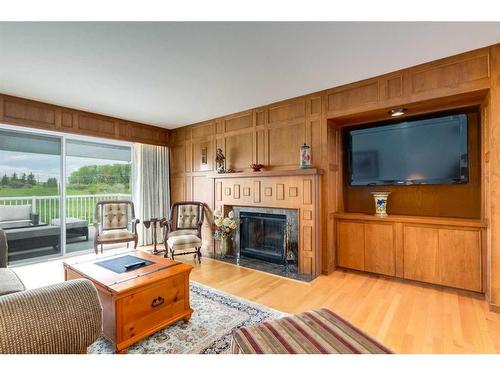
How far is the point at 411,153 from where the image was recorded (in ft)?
10.1

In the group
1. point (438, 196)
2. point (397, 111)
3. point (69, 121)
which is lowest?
point (438, 196)

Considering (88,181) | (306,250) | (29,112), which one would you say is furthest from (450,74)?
(88,181)

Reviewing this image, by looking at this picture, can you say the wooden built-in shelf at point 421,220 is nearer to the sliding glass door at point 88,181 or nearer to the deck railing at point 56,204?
the sliding glass door at point 88,181

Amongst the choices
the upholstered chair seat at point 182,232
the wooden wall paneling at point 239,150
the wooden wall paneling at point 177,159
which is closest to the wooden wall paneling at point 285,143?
the wooden wall paneling at point 239,150

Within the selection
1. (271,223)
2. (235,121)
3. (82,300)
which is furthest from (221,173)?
(82,300)

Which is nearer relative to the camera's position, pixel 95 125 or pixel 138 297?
pixel 138 297

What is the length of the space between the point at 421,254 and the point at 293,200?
1615mm

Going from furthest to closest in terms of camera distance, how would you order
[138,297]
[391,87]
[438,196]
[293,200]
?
[293,200], [438,196], [391,87], [138,297]

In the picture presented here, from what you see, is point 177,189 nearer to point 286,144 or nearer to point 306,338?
point 286,144

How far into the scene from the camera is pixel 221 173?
14.0ft

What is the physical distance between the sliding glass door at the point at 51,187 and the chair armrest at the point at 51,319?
370 cm

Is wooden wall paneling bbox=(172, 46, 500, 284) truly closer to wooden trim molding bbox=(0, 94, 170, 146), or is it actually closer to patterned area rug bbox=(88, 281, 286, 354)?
patterned area rug bbox=(88, 281, 286, 354)

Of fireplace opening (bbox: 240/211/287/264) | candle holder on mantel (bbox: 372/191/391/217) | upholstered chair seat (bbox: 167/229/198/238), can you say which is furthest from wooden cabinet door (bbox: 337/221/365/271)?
upholstered chair seat (bbox: 167/229/198/238)
